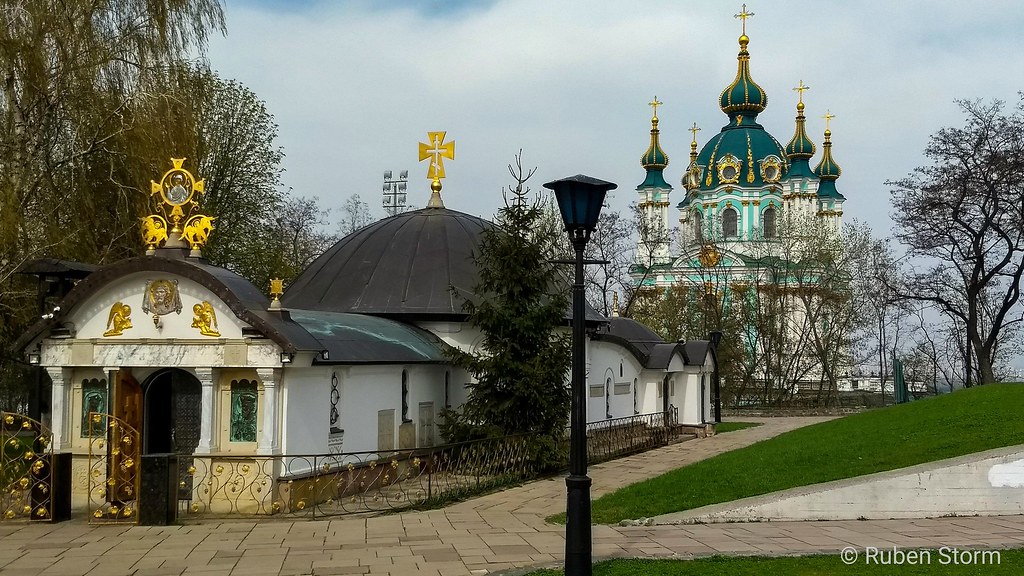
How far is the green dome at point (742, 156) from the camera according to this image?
76.7m

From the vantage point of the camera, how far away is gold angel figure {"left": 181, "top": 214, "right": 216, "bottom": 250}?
1516 cm

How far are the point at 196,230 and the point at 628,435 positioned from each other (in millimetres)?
14271

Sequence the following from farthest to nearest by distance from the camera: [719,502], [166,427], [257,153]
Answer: [257,153]
[166,427]
[719,502]

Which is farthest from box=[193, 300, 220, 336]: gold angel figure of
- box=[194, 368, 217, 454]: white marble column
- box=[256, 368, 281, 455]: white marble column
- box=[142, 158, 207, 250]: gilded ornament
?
box=[142, 158, 207, 250]: gilded ornament

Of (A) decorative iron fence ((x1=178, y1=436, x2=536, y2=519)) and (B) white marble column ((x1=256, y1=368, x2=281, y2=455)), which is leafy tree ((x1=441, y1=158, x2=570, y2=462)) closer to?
(A) decorative iron fence ((x1=178, y1=436, x2=536, y2=519))

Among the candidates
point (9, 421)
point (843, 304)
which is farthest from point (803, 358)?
point (9, 421)

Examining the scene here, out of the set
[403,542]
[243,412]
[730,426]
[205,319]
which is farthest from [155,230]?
[730,426]

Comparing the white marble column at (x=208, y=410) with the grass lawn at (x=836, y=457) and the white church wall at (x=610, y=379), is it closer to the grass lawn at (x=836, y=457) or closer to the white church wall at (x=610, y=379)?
the grass lawn at (x=836, y=457)

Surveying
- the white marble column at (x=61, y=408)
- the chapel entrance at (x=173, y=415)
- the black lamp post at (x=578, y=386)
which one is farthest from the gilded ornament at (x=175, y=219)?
the black lamp post at (x=578, y=386)

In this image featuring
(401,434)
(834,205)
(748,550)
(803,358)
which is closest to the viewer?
(748,550)

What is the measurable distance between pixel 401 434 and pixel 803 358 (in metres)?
37.9

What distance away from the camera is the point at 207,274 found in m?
14.0

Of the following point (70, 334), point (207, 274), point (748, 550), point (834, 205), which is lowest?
point (748, 550)

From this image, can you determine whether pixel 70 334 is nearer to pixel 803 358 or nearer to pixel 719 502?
pixel 719 502
